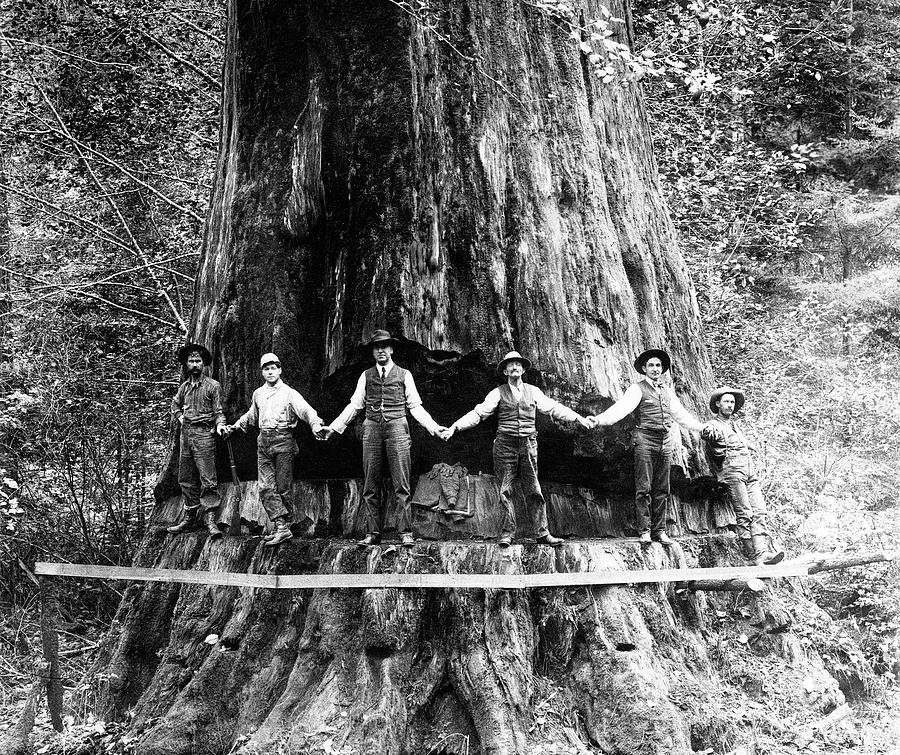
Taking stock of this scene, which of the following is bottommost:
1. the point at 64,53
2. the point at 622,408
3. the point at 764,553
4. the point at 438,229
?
the point at 764,553

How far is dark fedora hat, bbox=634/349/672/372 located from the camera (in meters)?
6.61

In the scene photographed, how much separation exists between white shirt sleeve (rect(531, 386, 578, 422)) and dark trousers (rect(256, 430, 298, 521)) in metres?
1.83

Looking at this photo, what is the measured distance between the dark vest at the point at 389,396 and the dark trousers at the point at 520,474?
2.38 feet

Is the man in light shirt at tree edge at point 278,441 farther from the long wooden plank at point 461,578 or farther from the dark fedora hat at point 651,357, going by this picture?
the dark fedora hat at point 651,357

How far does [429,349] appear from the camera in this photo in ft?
20.9

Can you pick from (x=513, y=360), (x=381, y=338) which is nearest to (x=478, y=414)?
(x=513, y=360)

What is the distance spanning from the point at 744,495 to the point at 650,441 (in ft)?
3.33

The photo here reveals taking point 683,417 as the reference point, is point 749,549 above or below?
below

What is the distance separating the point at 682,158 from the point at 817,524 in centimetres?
604

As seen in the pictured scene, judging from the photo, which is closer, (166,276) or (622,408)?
(622,408)

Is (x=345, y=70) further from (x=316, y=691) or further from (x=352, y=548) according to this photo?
(x=316, y=691)

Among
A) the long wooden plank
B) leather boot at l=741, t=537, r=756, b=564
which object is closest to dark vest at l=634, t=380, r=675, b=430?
the long wooden plank

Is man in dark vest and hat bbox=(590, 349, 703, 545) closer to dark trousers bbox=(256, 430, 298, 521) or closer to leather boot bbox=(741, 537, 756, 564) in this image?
leather boot bbox=(741, 537, 756, 564)

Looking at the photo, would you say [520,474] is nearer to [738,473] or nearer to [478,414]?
[478,414]
